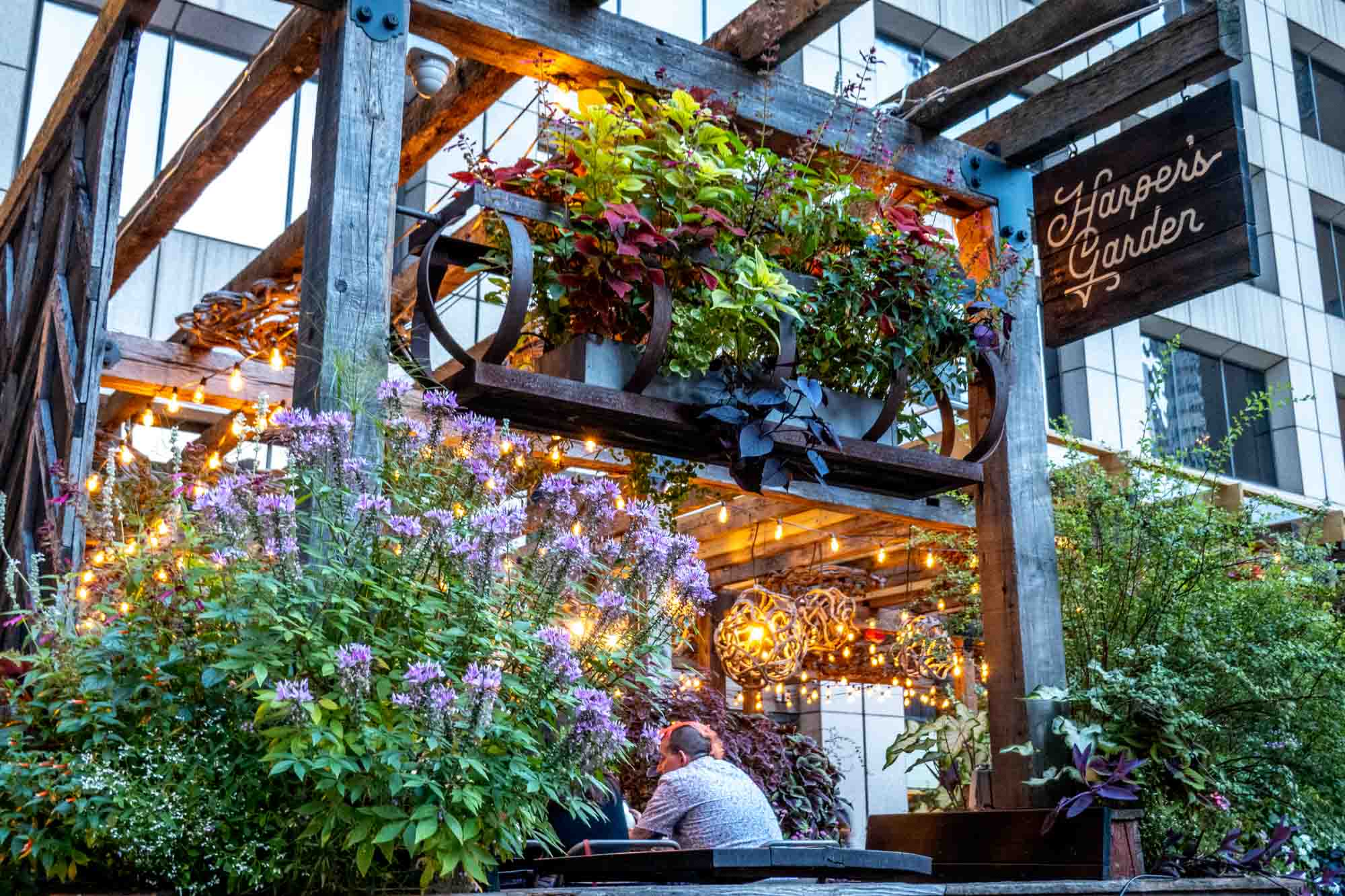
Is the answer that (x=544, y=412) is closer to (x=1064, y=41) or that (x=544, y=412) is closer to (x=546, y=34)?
(x=546, y=34)

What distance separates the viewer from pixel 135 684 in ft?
9.56

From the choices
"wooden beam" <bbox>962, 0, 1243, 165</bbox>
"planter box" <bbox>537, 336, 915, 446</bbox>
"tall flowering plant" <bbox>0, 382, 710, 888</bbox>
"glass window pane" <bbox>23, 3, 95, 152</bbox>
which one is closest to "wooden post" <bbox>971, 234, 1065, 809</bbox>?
"wooden beam" <bbox>962, 0, 1243, 165</bbox>

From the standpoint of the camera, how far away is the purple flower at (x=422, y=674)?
2543mm

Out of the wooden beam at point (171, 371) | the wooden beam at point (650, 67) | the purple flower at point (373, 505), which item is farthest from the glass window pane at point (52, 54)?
the purple flower at point (373, 505)

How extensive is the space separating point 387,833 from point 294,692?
1.04 ft

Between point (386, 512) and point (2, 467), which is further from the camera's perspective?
point (2, 467)

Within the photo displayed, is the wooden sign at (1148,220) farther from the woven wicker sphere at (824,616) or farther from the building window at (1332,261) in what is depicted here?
the building window at (1332,261)

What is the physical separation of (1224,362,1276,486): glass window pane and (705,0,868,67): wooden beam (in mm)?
12859

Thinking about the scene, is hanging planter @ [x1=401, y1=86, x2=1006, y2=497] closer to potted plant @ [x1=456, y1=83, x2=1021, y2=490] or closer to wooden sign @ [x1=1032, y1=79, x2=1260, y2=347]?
potted plant @ [x1=456, y1=83, x2=1021, y2=490]

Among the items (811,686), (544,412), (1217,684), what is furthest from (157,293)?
(1217,684)

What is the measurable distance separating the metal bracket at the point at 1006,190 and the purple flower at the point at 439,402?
2.95 metres

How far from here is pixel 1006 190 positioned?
546cm

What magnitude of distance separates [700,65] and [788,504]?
17.5 feet

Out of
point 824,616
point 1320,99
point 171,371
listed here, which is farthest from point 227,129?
point 1320,99
